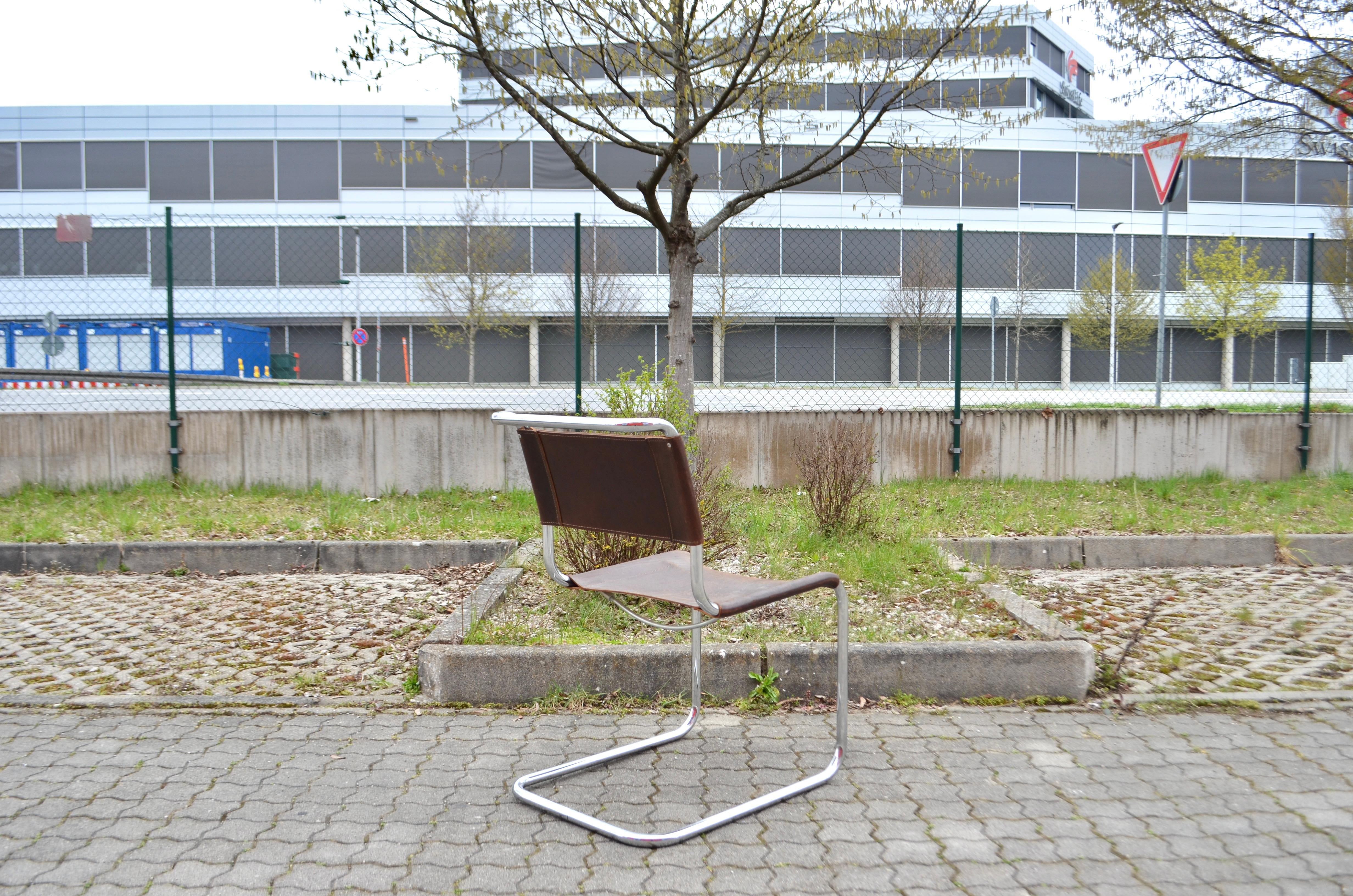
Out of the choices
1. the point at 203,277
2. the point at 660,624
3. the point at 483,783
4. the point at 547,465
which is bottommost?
the point at 483,783

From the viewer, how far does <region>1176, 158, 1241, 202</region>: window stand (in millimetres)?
35219

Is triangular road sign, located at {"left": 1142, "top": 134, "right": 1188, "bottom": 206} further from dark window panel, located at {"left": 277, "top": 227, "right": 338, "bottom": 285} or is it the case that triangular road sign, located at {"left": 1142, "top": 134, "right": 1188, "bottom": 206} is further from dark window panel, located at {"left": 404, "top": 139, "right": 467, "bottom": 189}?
dark window panel, located at {"left": 404, "top": 139, "right": 467, "bottom": 189}

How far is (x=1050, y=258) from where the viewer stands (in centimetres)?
3023

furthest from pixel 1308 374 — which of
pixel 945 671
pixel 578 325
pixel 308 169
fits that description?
pixel 308 169

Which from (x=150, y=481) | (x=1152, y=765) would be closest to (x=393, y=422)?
(x=150, y=481)

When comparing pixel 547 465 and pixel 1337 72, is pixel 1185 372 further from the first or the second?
pixel 547 465

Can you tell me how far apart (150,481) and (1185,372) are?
1059 inches

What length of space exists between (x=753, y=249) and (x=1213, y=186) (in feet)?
99.4

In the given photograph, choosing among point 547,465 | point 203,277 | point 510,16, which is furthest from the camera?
point 203,277

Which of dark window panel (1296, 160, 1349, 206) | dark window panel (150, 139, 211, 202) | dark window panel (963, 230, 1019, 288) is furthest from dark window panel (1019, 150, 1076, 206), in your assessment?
dark window panel (150, 139, 211, 202)

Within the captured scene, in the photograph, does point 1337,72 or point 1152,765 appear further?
point 1337,72

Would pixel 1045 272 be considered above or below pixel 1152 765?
above

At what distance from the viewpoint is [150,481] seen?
869 cm

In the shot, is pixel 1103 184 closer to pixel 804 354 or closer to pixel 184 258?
pixel 804 354
